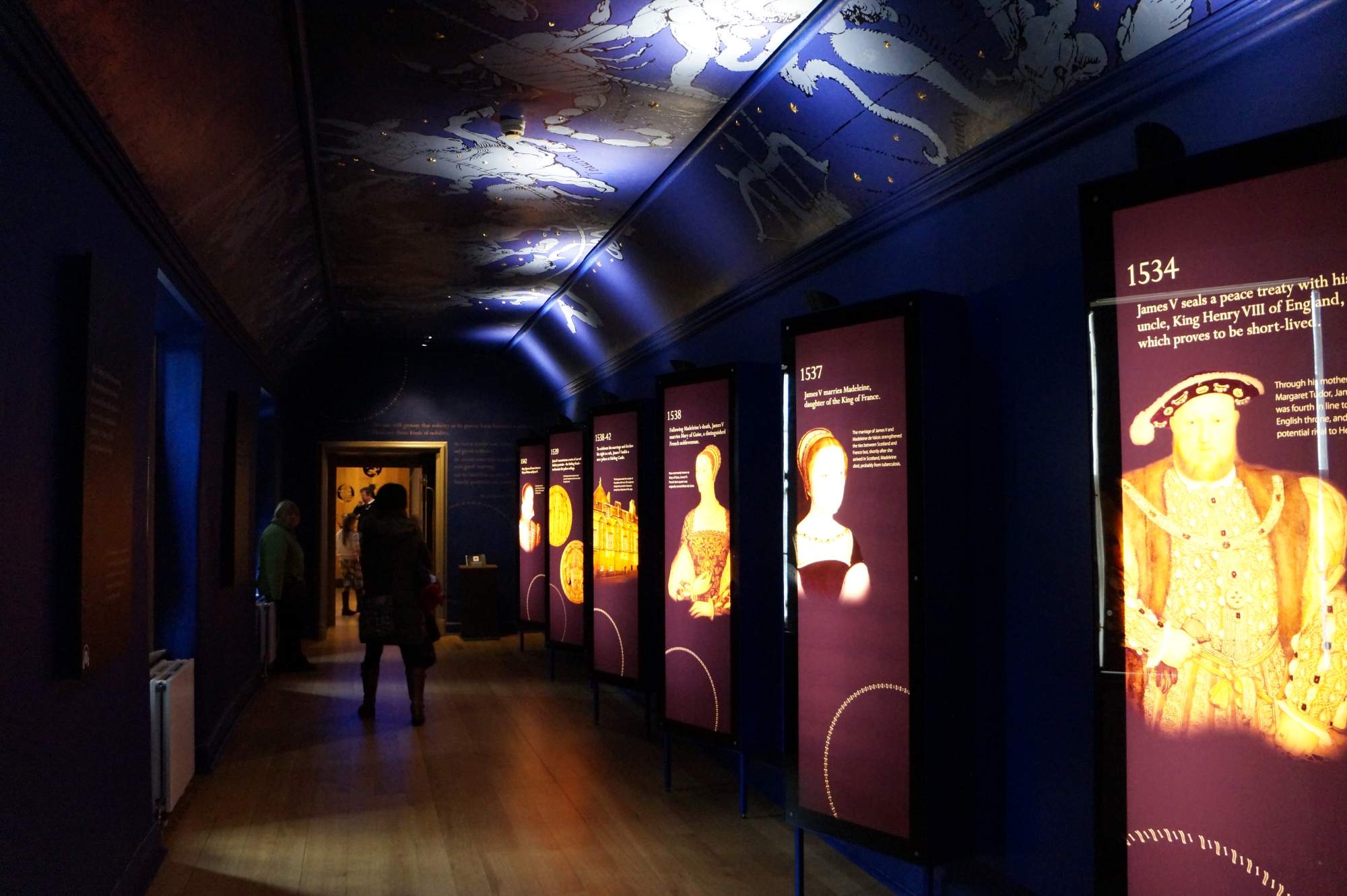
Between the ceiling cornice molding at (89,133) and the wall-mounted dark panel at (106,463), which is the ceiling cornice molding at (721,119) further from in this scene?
the wall-mounted dark panel at (106,463)

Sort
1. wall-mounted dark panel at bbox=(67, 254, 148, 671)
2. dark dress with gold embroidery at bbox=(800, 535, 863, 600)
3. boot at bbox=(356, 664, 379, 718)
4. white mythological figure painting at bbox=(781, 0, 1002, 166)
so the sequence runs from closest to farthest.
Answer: wall-mounted dark panel at bbox=(67, 254, 148, 671), white mythological figure painting at bbox=(781, 0, 1002, 166), dark dress with gold embroidery at bbox=(800, 535, 863, 600), boot at bbox=(356, 664, 379, 718)

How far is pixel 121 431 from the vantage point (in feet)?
11.3

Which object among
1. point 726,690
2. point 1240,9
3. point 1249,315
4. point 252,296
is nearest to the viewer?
point 1249,315

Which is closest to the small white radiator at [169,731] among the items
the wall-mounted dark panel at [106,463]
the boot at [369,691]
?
the wall-mounted dark panel at [106,463]

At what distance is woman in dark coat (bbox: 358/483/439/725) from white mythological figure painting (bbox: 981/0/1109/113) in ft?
16.1

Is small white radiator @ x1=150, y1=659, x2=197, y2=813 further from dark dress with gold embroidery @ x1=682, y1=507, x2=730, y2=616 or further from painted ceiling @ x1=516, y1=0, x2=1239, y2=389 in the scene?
painted ceiling @ x1=516, y1=0, x2=1239, y2=389

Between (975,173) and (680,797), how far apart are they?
139 inches

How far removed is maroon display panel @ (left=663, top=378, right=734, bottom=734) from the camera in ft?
15.8

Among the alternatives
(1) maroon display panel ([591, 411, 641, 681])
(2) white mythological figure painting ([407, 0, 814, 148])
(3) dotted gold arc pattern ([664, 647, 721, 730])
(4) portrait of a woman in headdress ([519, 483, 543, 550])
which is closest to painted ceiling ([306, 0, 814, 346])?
(2) white mythological figure painting ([407, 0, 814, 148])

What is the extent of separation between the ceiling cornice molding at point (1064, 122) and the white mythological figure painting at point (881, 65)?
126 mm

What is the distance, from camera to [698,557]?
195 inches

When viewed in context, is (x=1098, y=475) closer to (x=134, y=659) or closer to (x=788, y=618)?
(x=788, y=618)

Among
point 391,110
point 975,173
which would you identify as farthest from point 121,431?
point 975,173

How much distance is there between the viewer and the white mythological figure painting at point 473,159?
15.5ft
